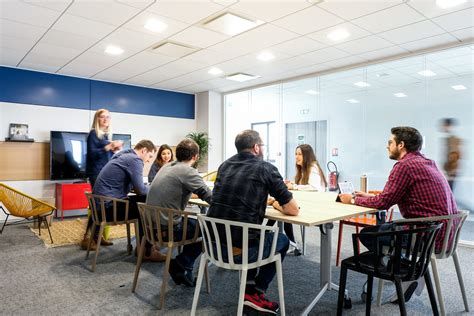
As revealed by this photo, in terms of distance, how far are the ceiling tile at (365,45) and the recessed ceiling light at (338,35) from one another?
0.23 meters

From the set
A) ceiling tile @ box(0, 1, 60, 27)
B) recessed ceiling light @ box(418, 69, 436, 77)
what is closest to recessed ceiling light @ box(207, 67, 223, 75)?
ceiling tile @ box(0, 1, 60, 27)

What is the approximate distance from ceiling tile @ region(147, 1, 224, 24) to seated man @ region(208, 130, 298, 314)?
1.81 meters

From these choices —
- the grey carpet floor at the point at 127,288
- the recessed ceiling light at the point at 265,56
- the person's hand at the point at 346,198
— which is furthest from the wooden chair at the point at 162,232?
the recessed ceiling light at the point at 265,56

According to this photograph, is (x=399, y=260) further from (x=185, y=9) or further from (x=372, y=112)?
(x=372, y=112)

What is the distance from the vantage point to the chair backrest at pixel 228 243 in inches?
78.3

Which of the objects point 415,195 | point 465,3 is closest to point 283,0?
point 465,3

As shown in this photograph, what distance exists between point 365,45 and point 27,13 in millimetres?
3990

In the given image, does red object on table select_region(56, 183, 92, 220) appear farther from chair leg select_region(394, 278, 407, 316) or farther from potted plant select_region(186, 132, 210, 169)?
chair leg select_region(394, 278, 407, 316)

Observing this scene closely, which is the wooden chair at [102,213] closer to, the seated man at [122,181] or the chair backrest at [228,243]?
Result: the seated man at [122,181]

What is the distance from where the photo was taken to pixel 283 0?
11.0 ft

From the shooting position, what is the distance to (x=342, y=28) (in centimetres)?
406

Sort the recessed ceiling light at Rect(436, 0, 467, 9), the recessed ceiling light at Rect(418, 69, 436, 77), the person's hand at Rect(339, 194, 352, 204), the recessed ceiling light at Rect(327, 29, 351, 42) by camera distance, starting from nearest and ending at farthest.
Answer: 1. the person's hand at Rect(339, 194, 352, 204)
2. the recessed ceiling light at Rect(436, 0, 467, 9)
3. the recessed ceiling light at Rect(327, 29, 351, 42)
4. the recessed ceiling light at Rect(418, 69, 436, 77)

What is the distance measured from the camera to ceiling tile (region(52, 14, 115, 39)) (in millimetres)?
3840

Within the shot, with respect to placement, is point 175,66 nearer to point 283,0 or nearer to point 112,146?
point 112,146
